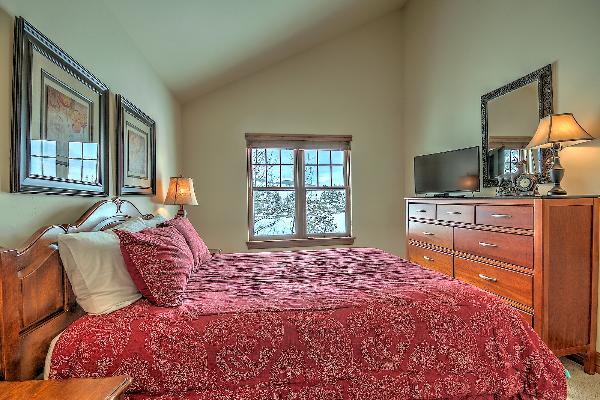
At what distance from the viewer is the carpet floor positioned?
2118mm

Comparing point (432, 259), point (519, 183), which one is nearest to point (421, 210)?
point (432, 259)

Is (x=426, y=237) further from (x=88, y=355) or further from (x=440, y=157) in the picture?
(x=88, y=355)

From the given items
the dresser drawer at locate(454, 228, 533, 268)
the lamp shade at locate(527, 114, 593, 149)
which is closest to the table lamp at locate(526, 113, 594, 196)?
the lamp shade at locate(527, 114, 593, 149)

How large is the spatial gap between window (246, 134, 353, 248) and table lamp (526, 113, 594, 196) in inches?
106

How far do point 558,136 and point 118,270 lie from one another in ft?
9.20

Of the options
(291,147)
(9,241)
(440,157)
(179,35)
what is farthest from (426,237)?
(9,241)

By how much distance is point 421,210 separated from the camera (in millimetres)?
3832

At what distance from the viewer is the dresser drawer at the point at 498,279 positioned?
246 centimetres

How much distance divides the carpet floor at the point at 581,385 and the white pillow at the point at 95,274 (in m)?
2.48

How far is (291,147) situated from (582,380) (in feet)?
12.3

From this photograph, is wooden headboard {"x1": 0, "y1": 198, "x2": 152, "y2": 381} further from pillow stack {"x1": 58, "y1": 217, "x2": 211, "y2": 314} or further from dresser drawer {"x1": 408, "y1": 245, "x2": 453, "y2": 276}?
dresser drawer {"x1": 408, "y1": 245, "x2": 453, "y2": 276}

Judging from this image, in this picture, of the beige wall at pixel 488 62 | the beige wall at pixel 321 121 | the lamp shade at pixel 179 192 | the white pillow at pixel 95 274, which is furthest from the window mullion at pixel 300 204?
the white pillow at pixel 95 274

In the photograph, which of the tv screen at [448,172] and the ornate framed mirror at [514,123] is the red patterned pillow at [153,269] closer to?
the ornate framed mirror at [514,123]

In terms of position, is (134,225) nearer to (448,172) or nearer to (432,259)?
(432,259)
